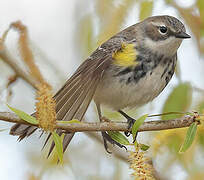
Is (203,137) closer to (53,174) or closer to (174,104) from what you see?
(174,104)

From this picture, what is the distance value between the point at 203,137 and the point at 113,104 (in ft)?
4.48

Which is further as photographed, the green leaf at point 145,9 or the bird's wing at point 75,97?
the green leaf at point 145,9

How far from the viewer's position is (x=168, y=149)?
2.77 metres

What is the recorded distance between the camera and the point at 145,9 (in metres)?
2.71

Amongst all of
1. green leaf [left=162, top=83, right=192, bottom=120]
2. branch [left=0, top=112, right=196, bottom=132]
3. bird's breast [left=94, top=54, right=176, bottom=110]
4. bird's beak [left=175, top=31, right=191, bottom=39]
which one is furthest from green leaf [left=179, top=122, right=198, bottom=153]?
bird's beak [left=175, top=31, right=191, bottom=39]

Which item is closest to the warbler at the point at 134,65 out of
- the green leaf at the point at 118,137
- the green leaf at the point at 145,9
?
the green leaf at the point at 145,9

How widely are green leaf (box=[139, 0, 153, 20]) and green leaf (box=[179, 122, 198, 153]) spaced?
0.80 meters

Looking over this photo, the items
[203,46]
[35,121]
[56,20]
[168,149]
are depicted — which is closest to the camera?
[35,121]

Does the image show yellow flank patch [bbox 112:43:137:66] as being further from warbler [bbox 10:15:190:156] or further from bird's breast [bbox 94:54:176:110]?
bird's breast [bbox 94:54:176:110]

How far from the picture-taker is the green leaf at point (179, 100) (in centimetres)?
269

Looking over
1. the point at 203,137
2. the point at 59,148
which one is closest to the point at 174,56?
the point at 203,137

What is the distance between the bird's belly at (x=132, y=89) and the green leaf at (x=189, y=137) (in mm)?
1305

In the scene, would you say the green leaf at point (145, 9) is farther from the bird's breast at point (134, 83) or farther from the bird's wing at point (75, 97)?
the bird's breast at point (134, 83)

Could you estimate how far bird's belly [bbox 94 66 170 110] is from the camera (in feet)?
11.4
